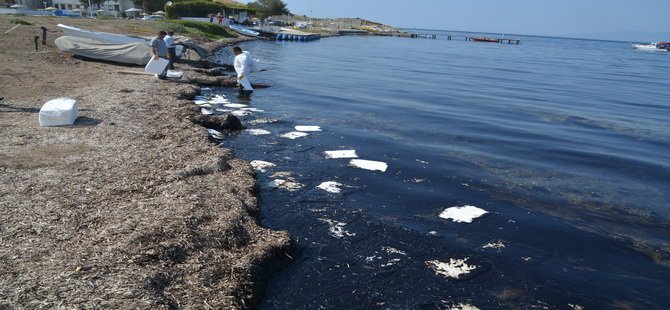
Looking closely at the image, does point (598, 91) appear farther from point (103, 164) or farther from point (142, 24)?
point (142, 24)

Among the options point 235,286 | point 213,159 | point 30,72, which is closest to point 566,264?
point 235,286

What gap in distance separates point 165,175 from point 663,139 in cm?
1778

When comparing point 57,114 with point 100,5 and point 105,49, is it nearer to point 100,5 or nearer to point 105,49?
point 105,49

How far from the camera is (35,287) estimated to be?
184 inches

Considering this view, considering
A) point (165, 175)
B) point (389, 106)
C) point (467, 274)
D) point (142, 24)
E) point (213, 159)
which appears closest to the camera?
point (467, 274)

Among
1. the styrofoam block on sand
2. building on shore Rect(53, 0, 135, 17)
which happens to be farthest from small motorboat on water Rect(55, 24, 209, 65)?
building on shore Rect(53, 0, 135, 17)

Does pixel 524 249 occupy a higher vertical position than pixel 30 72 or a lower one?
lower

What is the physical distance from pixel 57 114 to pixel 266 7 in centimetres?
12061

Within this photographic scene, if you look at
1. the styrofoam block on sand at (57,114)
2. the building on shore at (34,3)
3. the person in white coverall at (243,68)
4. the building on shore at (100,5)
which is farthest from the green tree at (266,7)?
the styrofoam block on sand at (57,114)

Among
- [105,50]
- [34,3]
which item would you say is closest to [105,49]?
[105,50]

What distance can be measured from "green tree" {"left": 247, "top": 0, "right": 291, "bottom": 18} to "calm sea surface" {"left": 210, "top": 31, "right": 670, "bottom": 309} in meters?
111

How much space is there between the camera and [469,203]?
369 inches

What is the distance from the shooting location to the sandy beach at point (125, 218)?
16.2 ft

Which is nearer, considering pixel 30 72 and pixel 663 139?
pixel 663 139
